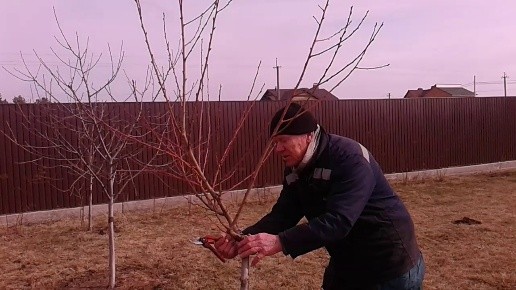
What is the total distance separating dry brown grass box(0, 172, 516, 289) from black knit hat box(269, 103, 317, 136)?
2.91 metres

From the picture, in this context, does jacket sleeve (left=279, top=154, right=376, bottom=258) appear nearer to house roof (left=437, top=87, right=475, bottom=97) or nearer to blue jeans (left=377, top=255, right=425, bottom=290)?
blue jeans (left=377, top=255, right=425, bottom=290)

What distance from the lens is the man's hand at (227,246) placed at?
2238 mm

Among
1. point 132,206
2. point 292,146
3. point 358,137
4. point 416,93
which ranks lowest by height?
point 132,206

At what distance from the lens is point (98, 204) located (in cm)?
1002

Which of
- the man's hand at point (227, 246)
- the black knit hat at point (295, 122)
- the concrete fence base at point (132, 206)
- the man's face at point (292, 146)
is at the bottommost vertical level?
the concrete fence base at point (132, 206)

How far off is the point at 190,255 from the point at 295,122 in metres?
5.08

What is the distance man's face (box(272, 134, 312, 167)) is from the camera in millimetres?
2383

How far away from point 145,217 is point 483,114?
11.1 meters

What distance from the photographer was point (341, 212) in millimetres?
2238

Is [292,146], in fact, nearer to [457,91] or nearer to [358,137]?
[358,137]

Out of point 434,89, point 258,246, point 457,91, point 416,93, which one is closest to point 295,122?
point 258,246

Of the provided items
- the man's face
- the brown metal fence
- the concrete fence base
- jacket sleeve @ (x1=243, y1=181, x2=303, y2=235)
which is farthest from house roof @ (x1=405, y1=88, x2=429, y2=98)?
the man's face

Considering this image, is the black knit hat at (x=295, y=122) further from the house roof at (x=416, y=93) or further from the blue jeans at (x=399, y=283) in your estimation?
the house roof at (x=416, y=93)

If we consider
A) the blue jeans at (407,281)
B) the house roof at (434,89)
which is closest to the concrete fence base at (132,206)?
the blue jeans at (407,281)
